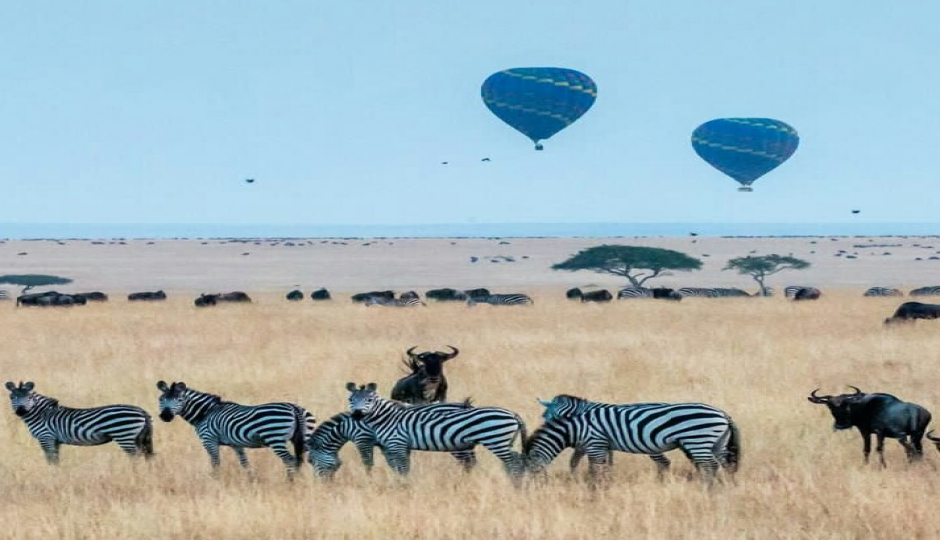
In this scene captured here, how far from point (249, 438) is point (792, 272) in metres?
88.8

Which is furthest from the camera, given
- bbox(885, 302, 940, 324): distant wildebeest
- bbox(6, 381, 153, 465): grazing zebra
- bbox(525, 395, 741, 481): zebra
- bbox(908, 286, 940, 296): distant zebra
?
bbox(908, 286, 940, 296): distant zebra

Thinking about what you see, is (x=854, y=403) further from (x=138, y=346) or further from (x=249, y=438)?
(x=138, y=346)

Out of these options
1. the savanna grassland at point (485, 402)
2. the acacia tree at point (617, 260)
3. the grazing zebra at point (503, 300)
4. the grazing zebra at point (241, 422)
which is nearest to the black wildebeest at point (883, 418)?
the savanna grassland at point (485, 402)

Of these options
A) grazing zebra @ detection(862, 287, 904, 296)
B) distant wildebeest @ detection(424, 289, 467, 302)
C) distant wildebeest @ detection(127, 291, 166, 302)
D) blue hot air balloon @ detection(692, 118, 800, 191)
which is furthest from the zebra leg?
blue hot air balloon @ detection(692, 118, 800, 191)

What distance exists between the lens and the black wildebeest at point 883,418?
11.3 metres

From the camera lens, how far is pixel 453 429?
1007 centimetres

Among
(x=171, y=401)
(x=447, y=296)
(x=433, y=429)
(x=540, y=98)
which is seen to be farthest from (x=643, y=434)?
(x=540, y=98)

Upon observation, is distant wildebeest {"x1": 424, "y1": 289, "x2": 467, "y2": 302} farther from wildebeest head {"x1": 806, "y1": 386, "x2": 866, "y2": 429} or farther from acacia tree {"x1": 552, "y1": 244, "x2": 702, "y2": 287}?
wildebeest head {"x1": 806, "y1": 386, "x2": 866, "y2": 429}

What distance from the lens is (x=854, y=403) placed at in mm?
11625

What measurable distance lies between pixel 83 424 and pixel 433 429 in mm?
3802

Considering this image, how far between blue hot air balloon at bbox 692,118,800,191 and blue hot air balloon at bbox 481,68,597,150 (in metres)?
8.62

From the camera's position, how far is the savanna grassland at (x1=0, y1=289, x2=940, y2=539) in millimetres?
9148

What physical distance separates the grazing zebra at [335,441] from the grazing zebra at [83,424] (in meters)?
1.88

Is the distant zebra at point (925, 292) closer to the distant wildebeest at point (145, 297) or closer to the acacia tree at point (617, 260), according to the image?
the acacia tree at point (617, 260)
